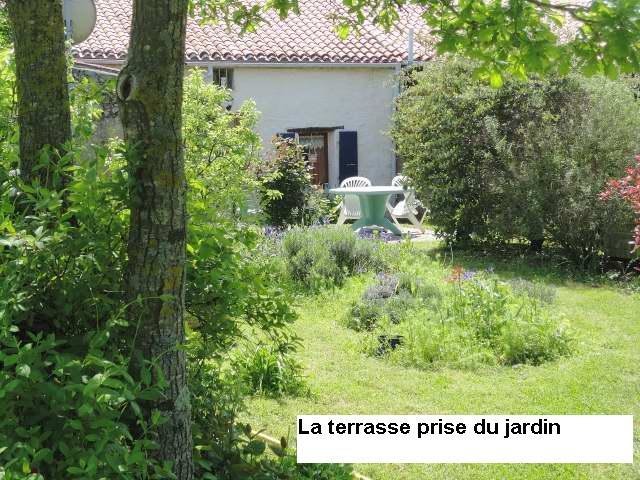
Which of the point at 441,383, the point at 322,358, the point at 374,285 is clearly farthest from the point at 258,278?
the point at 374,285

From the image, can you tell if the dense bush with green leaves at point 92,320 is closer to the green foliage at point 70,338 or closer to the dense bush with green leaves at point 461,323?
the green foliage at point 70,338

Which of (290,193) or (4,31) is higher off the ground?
(4,31)

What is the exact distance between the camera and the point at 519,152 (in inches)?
458

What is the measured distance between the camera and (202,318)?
321 centimetres

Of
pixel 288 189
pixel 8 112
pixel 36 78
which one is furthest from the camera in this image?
pixel 288 189

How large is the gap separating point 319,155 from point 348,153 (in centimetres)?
77

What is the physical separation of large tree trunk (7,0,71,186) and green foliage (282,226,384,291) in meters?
5.72

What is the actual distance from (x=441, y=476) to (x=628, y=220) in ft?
23.7

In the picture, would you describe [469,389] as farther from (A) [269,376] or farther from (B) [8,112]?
(B) [8,112]

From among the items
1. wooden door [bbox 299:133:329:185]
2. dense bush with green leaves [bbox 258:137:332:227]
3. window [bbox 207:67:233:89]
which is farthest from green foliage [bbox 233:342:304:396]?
wooden door [bbox 299:133:329:185]

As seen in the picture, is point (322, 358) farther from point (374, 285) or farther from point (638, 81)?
point (638, 81)

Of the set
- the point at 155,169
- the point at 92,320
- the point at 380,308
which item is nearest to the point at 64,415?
the point at 92,320

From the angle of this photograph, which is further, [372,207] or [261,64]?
[261,64]

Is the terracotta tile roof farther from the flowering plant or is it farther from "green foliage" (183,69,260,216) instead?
"green foliage" (183,69,260,216)
